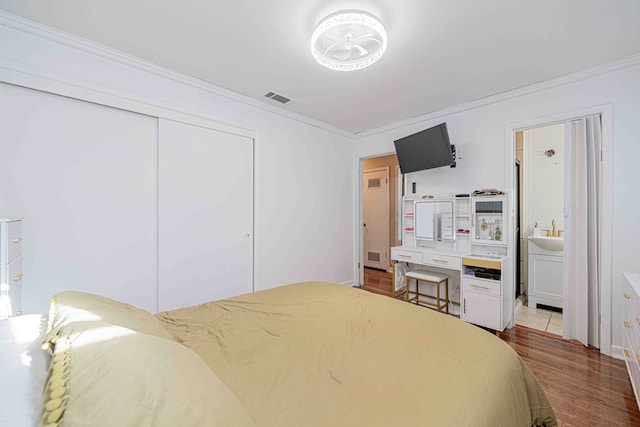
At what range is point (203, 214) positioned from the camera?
266 centimetres

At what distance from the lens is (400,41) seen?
77.9 inches

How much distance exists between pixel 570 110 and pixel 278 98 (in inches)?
118

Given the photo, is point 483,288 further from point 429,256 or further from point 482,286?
point 429,256

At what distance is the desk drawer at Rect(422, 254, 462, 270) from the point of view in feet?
9.60

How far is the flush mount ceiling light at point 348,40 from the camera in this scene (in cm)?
166

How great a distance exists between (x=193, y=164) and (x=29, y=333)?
1969 millimetres

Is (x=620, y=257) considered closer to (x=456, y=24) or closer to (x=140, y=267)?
(x=456, y=24)

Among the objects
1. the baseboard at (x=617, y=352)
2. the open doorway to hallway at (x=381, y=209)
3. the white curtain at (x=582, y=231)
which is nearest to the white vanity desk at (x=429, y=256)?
the white curtain at (x=582, y=231)

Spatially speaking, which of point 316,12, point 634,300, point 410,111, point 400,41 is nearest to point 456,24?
point 400,41

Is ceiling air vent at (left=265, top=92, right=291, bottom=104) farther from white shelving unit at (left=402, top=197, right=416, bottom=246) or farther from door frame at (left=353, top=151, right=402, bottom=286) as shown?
white shelving unit at (left=402, top=197, right=416, bottom=246)

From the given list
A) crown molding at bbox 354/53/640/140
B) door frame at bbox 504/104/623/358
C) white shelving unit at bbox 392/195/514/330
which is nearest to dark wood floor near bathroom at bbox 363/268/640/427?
door frame at bbox 504/104/623/358

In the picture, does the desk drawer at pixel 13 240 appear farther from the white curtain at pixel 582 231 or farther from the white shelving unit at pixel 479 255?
the white curtain at pixel 582 231

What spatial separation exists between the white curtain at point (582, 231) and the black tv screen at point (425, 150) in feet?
3.65

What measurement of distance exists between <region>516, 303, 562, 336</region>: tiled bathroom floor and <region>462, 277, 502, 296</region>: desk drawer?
0.79m
